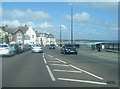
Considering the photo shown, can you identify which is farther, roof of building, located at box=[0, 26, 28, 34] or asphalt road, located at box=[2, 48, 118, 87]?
roof of building, located at box=[0, 26, 28, 34]

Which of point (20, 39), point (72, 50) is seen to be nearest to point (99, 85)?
point (72, 50)

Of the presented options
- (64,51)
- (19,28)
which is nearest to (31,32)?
(19,28)

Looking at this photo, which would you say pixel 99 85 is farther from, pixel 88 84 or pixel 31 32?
pixel 31 32

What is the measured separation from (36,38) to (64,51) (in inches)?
5628

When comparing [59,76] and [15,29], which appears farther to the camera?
[15,29]

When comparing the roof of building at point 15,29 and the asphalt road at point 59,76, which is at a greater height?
the roof of building at point 15,29

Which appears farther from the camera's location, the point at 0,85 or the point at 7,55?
the point at 7,55

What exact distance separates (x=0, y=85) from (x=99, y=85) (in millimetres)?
3887

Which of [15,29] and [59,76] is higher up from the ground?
[15,29]

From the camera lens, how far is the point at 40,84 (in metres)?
13.6

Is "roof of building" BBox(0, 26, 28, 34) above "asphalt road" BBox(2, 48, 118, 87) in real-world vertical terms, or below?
above

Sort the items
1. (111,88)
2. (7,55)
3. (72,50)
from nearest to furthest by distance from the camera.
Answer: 1. (111,88)
2. (7,55)
3. (72,50)

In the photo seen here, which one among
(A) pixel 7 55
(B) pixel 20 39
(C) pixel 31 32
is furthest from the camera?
(C) pixel 31 32

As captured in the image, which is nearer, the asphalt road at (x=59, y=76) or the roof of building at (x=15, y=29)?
the asphalt road at (x=59, y=76)
